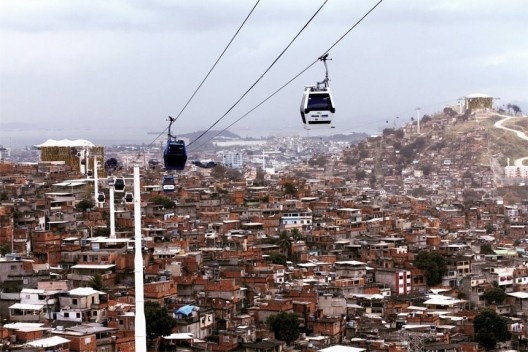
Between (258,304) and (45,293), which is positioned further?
(258,304)

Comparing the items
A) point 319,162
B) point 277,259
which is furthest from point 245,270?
point 319,162

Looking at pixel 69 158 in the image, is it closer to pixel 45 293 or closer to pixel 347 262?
pixel 347 262

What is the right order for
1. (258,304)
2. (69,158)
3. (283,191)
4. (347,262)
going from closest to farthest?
1. (258,304)
2. (347,262)
3. (283,191)
4. (69,158)

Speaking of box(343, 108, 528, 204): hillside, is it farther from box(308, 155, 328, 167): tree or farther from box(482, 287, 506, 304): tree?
box(482, 287, 506, 304): tree

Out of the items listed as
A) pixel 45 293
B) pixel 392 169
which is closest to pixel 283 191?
pixel 45 293

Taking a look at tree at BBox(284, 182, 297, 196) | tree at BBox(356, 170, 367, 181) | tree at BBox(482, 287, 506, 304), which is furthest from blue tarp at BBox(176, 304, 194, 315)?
tree at BBox(356, 170, 367, 181)

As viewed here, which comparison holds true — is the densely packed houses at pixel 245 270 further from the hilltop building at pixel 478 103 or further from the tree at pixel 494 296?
the hilltop building at pixel 478 103
